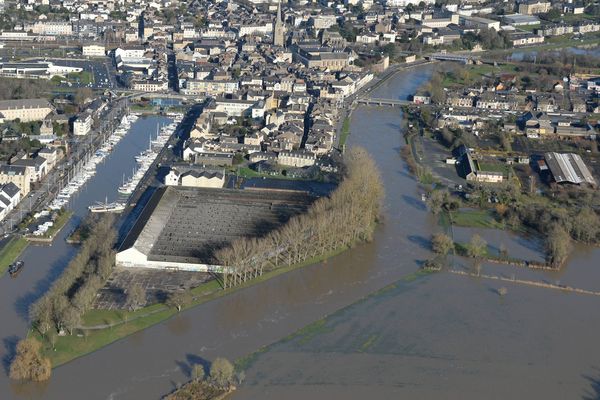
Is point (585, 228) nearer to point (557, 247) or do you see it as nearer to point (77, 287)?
point (557, 247)

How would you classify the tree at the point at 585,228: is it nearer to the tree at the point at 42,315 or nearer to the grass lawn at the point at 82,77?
the tree at the point at 42,315

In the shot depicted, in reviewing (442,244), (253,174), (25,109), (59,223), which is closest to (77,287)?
(59,223)

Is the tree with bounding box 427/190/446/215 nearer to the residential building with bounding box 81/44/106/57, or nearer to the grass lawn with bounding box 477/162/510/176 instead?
the grass lawn with bounding box 477/162/510/176

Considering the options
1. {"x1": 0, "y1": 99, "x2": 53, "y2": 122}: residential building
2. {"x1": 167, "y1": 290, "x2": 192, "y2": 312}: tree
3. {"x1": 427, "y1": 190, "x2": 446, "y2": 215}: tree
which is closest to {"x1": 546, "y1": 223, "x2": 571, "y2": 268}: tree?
{"x1": 427, "y1": 190, "x2": 446, "y2": 215}: tree

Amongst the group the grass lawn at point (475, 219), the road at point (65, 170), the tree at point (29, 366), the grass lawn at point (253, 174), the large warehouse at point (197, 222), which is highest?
the tree at point (29, 366)

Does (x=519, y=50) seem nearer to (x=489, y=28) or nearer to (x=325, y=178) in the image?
(x=489, y=28)

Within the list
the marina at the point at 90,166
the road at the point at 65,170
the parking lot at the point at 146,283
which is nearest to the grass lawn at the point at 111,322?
the parking lot at the point at 146,283
